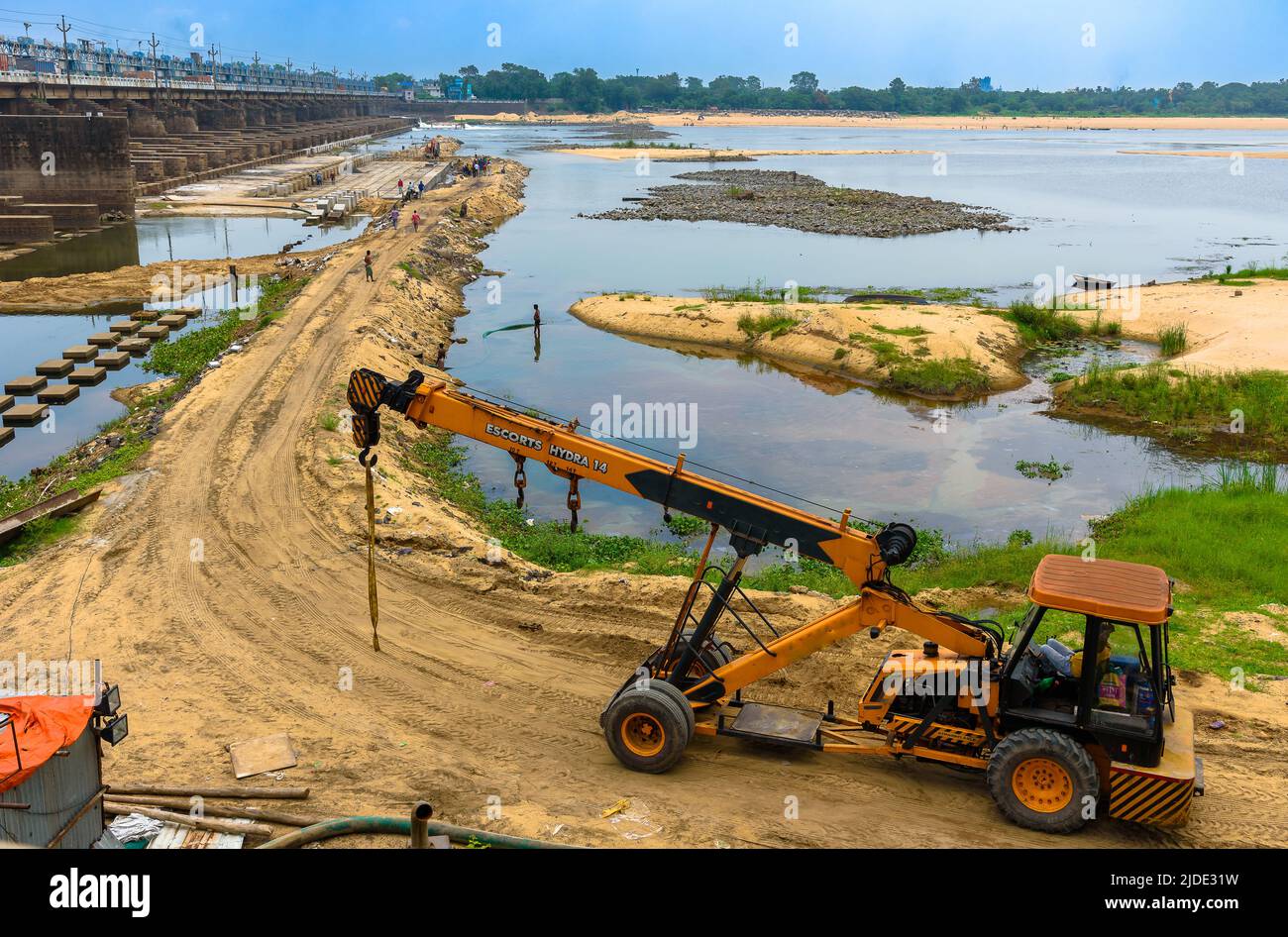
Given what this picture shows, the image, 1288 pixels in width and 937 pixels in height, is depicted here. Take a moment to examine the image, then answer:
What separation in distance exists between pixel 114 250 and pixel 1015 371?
154 ft

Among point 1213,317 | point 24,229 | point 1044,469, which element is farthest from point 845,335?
point 24,229

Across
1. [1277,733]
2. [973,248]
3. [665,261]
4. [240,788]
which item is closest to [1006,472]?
[1277,733]

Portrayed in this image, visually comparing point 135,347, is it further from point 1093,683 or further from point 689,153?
point 689,153

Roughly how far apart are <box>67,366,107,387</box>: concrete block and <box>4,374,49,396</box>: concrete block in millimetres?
797

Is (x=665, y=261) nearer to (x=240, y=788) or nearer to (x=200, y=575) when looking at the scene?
(x=200, y=575)

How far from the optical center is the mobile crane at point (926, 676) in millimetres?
9469

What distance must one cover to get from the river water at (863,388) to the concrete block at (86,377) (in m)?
11.1

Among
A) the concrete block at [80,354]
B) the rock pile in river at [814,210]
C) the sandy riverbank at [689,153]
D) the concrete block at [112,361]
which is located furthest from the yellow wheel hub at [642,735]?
the sandy riverbank at [689,153]

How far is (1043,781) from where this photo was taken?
973 centimetres

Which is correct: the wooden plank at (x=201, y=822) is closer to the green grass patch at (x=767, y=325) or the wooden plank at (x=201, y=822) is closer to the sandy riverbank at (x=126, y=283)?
the green grass patch at (x=767, y=325)

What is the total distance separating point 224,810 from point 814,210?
7175 centimetres

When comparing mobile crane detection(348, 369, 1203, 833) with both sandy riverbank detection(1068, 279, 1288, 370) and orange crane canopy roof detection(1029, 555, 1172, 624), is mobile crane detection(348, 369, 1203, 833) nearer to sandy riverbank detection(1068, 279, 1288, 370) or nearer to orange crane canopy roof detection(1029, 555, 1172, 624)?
orange crane canopy roof detection(1029, 555, 1172, 624)

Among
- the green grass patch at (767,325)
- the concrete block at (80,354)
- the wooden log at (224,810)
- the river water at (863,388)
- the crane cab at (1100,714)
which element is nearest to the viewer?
the crane cab at (1100,714)

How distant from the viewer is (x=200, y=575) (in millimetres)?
15914
